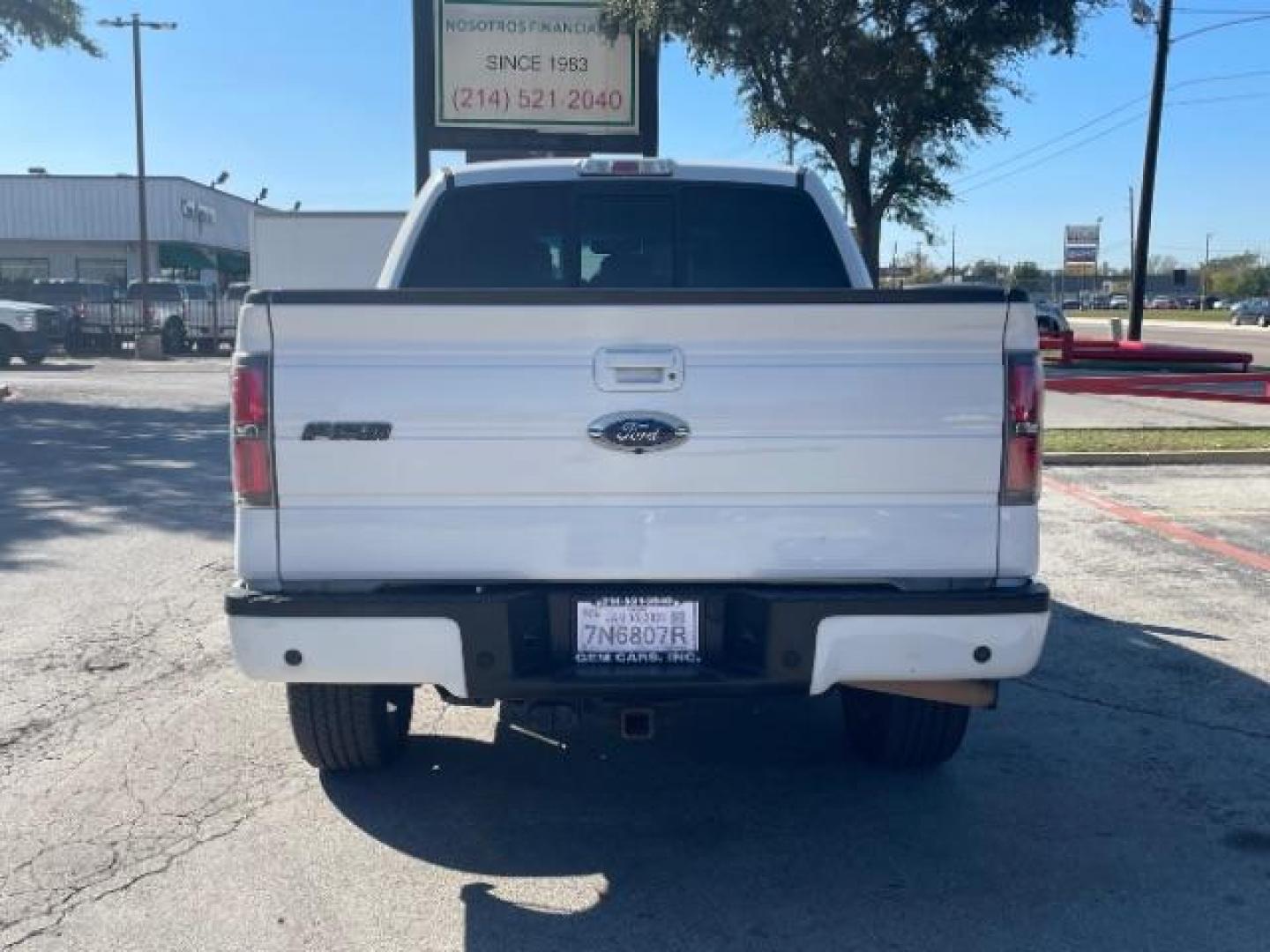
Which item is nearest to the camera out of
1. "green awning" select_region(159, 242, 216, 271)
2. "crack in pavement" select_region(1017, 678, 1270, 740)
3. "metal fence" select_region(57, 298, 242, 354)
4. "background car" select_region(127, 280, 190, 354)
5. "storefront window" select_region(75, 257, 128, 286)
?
"crack in pavement" select_region(1017, 678, 1270, 740)

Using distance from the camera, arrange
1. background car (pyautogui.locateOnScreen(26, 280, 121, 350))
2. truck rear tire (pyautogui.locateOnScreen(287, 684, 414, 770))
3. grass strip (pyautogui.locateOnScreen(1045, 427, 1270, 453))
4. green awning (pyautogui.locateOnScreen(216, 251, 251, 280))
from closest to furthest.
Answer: truck rear tire (pyautogui.locateOnScreen(287, 684, 414, 770)) → grass strip (pyautogui.locateOnScreen(1045, 427, 1270, 453)) → background car (pyautogui.locateOnScreen(26, 280, 121, 350)) → green awning (pyautogui.locateOnScreen(216, 251, 251, 280))

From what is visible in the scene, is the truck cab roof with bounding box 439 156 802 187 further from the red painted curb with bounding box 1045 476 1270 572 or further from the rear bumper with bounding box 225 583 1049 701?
the red painted curb with bounding box 1045 476 1270 572

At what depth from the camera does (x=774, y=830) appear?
439 centimetres

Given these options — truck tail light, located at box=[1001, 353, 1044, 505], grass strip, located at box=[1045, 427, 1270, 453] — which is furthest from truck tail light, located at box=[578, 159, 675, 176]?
grass strip, located at box=[1045, 427, 1270, 453]

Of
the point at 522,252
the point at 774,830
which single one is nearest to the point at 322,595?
the point at 774,830

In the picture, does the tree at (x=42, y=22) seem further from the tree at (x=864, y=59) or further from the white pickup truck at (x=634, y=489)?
the white pickup truck at (x=634, y=489)

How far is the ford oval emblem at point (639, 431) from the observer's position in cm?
370

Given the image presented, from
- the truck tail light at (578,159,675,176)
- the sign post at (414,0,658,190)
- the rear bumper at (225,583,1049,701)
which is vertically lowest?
the rear bumper at (225,583,1049,701)

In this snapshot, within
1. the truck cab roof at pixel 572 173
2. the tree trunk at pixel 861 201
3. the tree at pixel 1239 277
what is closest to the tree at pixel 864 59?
the tree trunk at pixel 861 201

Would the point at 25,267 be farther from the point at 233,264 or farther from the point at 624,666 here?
the point at 624,666

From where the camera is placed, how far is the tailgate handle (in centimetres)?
368

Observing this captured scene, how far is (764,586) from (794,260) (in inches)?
88.1

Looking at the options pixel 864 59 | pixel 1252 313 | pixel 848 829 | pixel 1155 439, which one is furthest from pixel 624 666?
pixel 1252 313

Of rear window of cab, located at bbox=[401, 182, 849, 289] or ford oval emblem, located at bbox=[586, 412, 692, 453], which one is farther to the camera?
rear window of cab, located at bbox=[401, 182, 849, 289]
